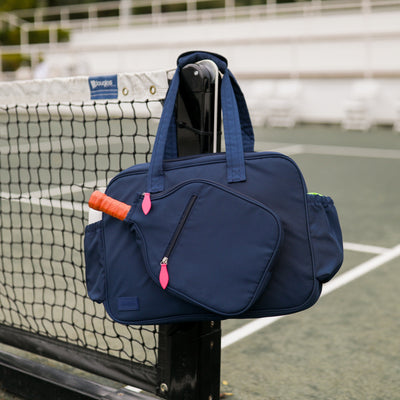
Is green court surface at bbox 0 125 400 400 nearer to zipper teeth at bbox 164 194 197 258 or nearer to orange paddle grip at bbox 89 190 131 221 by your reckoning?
orange paddle grip at bbox 89 190 131 221

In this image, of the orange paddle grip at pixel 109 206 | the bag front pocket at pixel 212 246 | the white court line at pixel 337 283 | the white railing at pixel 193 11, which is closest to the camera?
the bag front pocket at pixel 212 246

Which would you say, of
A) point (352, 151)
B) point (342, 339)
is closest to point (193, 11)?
point (352, 151)

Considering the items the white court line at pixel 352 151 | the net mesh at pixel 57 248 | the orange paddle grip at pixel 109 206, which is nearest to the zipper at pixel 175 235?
the orange paddle grip at pixel 109 206

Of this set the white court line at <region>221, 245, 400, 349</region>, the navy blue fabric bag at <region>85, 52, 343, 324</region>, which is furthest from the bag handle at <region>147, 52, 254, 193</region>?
the white court line at <region>221, 245, 400, 349</region>

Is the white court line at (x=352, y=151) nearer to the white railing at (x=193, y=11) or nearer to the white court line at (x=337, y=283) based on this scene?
the white court line at (x=337, y=283)

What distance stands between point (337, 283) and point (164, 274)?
8.37 ft

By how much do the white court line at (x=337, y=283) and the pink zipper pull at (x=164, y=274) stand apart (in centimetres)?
151

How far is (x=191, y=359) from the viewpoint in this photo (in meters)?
1.91

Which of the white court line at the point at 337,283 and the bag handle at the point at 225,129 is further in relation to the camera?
the white court line at the point at 337,283

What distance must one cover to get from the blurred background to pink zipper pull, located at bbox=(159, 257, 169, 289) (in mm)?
13061

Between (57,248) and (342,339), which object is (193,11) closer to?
(57,248)

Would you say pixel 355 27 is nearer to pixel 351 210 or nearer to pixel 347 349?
pixel 351 210

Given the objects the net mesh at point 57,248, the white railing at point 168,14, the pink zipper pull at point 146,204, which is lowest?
the net mesh at point 57,248

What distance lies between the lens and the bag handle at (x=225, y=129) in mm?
1629
